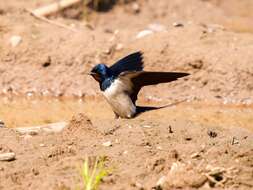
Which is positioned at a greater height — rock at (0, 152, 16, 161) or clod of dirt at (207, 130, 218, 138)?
rock at (0, 152, 16, 161)

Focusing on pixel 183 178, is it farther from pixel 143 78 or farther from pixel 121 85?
pixel 121 85

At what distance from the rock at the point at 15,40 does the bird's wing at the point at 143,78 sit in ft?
7.83

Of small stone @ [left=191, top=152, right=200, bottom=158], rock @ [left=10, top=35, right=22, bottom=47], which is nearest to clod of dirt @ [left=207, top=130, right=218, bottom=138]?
small stone @ [left=191, top=152, right=200, bottom=158]

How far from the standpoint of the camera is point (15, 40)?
9.79 metres

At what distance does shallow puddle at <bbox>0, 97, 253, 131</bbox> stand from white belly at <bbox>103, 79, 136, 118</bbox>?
0.81 feet

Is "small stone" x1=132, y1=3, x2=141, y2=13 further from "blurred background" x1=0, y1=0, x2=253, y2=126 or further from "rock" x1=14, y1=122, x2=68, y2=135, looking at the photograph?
"rock" x1=14, y1=122, x2=68, y2=135

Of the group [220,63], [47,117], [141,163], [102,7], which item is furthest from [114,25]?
A: [141,163]

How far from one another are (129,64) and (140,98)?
142cm

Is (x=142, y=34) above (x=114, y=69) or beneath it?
beneath

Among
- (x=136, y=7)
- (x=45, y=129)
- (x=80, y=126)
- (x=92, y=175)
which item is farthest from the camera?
(x=136, y=7)

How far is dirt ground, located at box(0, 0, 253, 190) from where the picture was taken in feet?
18.0

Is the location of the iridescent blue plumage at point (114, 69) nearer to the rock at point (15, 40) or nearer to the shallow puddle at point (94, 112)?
the shallow puddle at point (94, 112)

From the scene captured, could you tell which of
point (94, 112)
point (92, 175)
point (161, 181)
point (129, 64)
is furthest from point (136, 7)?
point (92, 175)

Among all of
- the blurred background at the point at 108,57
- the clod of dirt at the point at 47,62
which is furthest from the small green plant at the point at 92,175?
the clod of dirt at the point at 47,62
